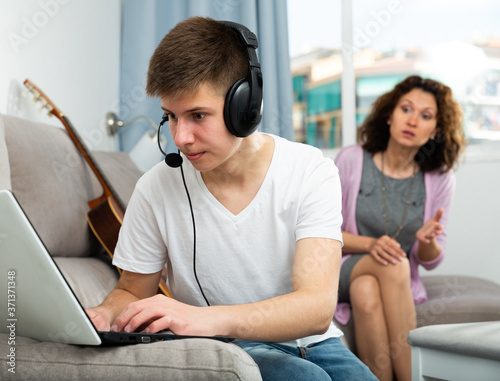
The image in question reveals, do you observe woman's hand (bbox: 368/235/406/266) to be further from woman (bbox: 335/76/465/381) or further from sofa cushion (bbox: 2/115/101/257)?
sofa cushion (bbox: 2/115/101/257)

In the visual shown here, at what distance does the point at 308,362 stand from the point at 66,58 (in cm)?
164

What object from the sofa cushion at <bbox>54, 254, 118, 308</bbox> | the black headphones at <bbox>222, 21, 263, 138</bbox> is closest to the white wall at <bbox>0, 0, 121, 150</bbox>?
the sofa cushion at <bbox>54, 254, 118, 308</bbox>

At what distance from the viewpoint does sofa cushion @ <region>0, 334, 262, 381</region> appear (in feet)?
2.35

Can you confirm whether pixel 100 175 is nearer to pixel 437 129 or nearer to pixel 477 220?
pixel 437 129

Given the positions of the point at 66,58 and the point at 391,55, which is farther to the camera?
the point at 391,55

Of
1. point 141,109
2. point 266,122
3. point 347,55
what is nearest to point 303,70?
point 347,55

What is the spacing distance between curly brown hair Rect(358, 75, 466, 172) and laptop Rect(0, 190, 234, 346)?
5.23ft

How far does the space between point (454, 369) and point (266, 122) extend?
1713mm

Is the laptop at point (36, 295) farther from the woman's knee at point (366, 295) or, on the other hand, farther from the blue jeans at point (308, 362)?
the woman's knee at point (366, 295)

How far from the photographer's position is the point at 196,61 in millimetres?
996

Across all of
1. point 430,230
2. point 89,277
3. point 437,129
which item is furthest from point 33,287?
→ point 437,129

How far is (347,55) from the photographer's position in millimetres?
3062

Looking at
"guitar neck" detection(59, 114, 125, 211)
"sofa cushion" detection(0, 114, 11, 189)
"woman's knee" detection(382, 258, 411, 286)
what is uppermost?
"sofa cushion" detection(0, 114, 11, 189)

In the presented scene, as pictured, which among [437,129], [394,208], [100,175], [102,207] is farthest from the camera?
[437,129]
